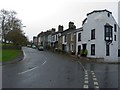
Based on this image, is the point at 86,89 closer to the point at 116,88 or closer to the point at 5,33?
the point at 116,88

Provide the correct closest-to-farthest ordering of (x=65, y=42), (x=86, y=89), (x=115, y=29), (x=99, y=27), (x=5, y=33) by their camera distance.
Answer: (x=86, y=89) → (x=99, y=27) → (x=115, y=29) → (x=65, y=42) → (x=5, y=33)

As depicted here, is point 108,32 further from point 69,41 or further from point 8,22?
point 8,22

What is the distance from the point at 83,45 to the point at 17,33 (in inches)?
884

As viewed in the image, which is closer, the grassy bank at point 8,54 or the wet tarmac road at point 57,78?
the wet tarmac road at point 57,78

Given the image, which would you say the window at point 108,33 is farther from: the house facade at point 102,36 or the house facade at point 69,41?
the house facade at point 69,41

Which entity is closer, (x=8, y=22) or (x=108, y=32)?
(x=108, y=32)

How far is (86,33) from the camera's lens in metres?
42.5

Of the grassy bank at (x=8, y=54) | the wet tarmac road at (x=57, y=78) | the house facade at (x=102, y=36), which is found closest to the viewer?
the wet tarmac road at (x=57, y=78)

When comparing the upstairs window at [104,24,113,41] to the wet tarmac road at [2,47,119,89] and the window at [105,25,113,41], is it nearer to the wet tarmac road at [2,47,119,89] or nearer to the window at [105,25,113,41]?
the window at [105,25,113,41]

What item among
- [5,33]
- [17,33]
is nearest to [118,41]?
[17,33]

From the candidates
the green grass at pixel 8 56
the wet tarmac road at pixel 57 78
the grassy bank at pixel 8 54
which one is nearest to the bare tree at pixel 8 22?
the grassy bank at pixel 8 54

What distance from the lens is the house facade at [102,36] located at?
124 ft

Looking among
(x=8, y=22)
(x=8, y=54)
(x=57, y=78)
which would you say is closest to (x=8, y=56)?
(x=8, y=54)

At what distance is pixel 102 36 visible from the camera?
38.1 metres
